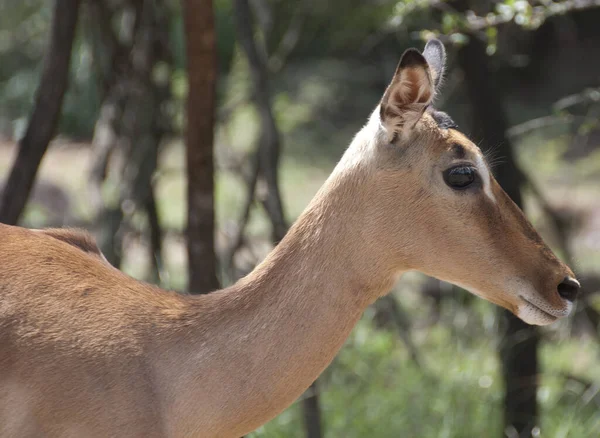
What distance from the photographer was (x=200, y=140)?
4.93 meters

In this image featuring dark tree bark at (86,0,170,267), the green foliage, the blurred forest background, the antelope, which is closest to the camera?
the antelope

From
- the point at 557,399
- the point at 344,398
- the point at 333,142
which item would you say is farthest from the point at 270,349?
the point at 333,142

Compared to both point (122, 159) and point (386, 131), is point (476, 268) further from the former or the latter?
point (122, 159)

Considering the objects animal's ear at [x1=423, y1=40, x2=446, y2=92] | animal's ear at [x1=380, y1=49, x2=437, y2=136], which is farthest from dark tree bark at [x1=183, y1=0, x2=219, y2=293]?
animal's ear at [x1=380, y1=49, x2=437, y2=136]

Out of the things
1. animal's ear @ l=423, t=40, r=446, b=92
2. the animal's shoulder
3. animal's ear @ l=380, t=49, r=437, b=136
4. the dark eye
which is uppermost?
animal's ear @ l=423, t=40, r=446, b=92

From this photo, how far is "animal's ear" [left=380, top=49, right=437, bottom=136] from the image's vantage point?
3.05 meters

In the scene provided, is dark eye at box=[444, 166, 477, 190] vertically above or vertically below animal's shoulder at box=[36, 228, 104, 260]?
below

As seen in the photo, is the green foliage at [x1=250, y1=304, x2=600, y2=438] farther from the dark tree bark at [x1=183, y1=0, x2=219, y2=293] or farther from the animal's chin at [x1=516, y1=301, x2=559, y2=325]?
the animal's chin at [x1=516, y1=301, x2=559, y2=325]

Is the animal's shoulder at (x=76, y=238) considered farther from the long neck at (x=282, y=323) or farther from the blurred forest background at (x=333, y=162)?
the blurred forest background at (x=333, y=162)

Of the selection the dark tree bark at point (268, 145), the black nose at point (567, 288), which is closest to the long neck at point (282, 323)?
the black nose at point (567, 288)

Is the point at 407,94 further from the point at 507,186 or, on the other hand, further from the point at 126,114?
the point at 126,114

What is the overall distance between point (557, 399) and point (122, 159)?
3518 millimetres

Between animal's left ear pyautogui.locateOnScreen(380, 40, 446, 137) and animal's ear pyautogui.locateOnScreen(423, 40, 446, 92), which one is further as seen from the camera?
animal's ear pyautogui.locateOnScreen(423, 40, 446, 92)

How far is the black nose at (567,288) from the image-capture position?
3.26 metres
